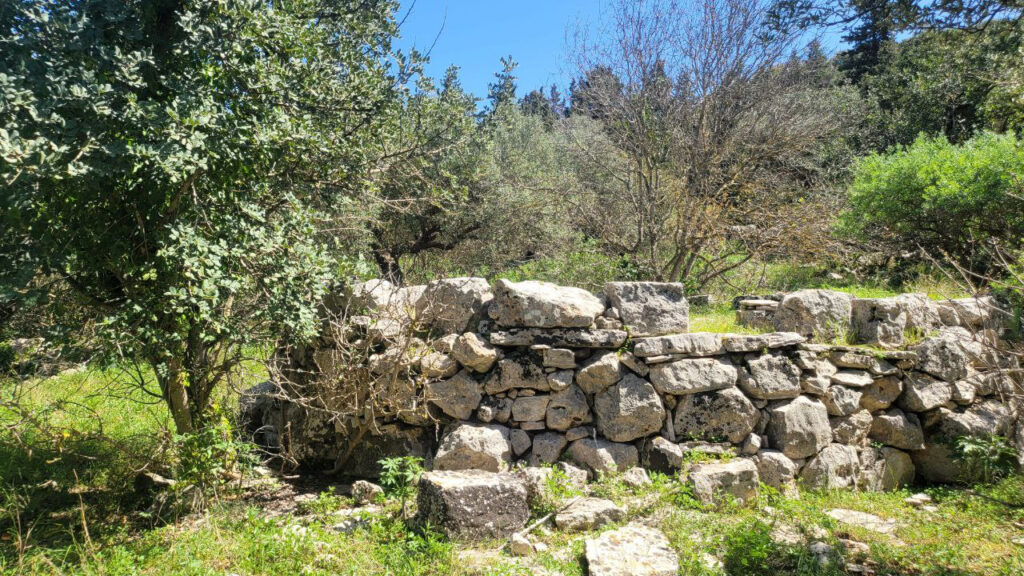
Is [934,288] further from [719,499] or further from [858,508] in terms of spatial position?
[719,499]

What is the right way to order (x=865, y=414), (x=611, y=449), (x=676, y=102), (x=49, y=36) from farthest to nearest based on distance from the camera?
(x=676, y=102)
(x=865, y=414)
(x=611, y=449)
(x=49, y=36)

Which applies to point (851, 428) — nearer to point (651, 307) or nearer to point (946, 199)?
point (651, 307)

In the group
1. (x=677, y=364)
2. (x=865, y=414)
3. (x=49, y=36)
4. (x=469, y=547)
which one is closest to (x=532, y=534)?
(x=469, y=547)

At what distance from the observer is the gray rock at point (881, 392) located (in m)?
5.49

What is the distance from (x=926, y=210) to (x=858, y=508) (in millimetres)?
5656

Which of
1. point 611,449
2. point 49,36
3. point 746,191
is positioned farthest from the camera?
point 746,191

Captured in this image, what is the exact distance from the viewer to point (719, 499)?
448 centimetres

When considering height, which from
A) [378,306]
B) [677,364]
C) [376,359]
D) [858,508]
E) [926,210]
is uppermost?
[926,210]

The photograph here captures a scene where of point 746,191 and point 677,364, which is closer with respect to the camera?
point 677,364

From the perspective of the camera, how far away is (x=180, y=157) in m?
3.36

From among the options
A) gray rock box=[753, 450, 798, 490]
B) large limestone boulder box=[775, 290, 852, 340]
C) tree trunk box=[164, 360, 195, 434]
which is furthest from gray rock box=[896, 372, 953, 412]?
tree trunk box=[164, 360, 195, 434]

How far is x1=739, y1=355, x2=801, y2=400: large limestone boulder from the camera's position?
5184mm

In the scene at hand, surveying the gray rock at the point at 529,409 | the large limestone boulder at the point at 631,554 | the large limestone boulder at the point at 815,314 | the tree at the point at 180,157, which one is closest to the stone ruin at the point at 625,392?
the gray rock at the point at 529,409

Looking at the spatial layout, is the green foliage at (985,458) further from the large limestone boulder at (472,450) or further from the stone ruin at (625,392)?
the large limestone boulder at (472,450)
